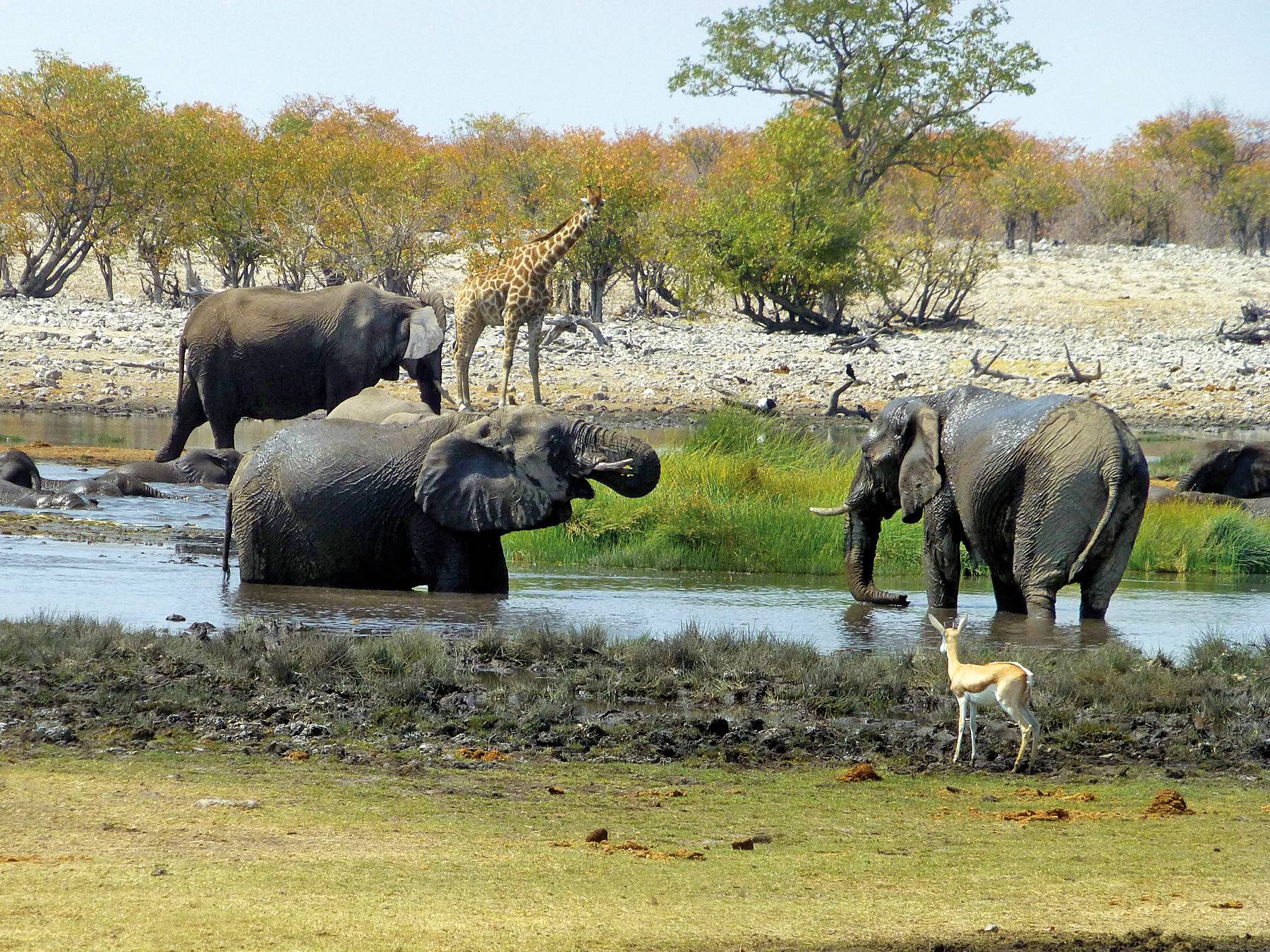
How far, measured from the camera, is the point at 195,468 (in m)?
18.4

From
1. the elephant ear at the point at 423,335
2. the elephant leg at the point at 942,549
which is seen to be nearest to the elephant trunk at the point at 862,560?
the elephant leg at the point at 942,549

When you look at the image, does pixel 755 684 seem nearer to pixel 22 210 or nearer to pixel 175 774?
pixel 175 774

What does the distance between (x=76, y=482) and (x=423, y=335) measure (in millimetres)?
4312

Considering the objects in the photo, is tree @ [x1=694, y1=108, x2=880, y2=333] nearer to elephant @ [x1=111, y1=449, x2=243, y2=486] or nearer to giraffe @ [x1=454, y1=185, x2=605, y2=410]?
giraffe @ [x1=454, y1=185, x2=605, y2=410]

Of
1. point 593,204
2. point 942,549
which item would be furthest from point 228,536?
point 593,204

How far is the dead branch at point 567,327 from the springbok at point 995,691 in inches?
930

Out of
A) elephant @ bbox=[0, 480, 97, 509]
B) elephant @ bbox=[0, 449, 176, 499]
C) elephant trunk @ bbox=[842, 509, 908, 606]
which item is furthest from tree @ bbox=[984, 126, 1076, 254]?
elephant trunk @ bbox=[842, 509, 908, 606]

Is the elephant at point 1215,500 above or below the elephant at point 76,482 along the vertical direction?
above

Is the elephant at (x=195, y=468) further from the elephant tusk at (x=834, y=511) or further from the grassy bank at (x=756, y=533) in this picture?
the elephant tusk at (x=834, y=511)

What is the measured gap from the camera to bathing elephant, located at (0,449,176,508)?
1612 cm

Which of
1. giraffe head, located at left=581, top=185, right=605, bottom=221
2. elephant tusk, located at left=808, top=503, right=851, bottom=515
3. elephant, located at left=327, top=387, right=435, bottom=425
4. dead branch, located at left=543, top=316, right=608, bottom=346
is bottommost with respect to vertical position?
elephant tusk, located at left=808, top=503, right=851, bottom=515

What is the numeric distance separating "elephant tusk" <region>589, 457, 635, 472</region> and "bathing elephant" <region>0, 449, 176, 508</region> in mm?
7107

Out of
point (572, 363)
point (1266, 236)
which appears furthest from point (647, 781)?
point (1266, 236)

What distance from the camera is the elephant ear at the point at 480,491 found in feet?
35.6
